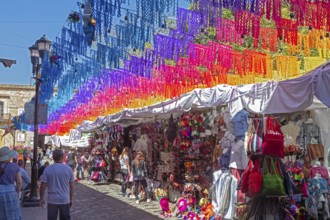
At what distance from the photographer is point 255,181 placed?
6957 millimetres

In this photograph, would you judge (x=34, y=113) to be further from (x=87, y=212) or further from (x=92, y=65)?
(x=87, y=212)

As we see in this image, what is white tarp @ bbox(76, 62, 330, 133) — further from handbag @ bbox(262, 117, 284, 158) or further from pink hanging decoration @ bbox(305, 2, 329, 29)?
pink hanging decoration @ bbox(305, 2, 329, 29)

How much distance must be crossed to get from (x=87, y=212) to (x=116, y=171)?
8.67 metres

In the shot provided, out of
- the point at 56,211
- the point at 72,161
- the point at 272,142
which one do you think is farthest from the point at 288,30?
the point at 72,161

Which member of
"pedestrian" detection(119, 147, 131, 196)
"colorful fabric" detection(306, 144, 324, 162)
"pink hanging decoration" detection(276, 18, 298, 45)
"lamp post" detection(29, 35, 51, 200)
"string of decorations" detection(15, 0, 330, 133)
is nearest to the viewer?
"string of decorations" detection(15, 0, 330, 133)

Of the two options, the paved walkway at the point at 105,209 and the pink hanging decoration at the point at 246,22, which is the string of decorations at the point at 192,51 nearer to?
the pink hanging decoration at the point at 246,22

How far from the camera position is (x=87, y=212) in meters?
12.1

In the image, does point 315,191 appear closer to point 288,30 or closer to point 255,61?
point 288,30

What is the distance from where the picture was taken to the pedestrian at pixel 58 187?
6.60m

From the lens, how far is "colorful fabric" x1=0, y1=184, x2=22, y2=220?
6539 millimetres

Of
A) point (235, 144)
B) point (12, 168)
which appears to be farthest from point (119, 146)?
point (12, 168)

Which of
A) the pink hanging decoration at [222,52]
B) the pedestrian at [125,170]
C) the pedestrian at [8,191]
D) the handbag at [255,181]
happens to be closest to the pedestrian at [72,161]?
the pedestrian at [125,170]

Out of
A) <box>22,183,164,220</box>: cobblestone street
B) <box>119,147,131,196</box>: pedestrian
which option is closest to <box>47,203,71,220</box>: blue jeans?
<box>22,183,164,220</box>: cobblestone street

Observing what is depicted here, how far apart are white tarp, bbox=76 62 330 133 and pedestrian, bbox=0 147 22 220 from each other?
14.8 feet
